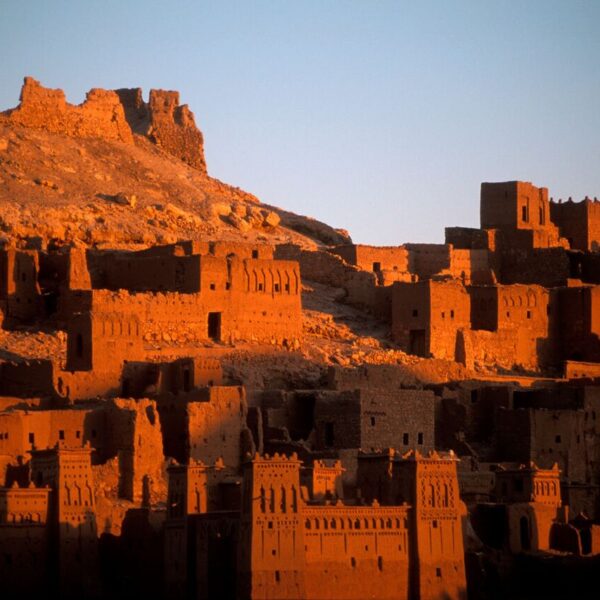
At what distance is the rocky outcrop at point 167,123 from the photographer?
4321 inches

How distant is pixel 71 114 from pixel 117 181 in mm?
4220

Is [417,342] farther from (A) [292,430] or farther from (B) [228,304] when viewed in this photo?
(A) [292,430]

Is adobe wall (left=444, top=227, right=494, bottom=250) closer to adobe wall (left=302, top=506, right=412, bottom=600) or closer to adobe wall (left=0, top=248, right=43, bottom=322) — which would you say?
adobe wall (left=0, top=248, right=43, bottom=322)

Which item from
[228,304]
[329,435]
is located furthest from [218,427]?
Result: [228,304]

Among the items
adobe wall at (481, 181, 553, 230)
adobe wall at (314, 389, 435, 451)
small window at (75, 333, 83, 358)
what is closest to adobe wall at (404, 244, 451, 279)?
adobe wall at (481, 181, 553, 230)

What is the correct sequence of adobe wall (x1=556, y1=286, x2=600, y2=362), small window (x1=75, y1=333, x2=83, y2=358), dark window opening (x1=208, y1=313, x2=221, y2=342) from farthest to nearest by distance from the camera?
adobe wall (x1=556, y1=286, x2=600, y2=362) → dark window opening (x1=208, y1=313, x2=221, y2=342) → small window (x1=75, y1=333, x2=83, y2=358)

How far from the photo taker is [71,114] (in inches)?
4141

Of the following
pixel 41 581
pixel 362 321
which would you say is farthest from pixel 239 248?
pixel 41 581

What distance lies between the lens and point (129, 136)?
352 feet

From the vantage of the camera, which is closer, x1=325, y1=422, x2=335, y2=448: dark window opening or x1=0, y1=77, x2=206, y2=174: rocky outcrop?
x1=325, y1=422, x2=335, y2=448: dark window opening

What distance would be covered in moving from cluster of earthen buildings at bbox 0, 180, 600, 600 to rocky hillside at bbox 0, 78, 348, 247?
3.56 m

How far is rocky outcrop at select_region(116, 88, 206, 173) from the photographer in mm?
109750

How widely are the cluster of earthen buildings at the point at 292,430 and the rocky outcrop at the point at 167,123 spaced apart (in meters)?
11.7

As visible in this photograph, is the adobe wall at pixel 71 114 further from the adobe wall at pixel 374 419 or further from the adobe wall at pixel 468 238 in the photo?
the adobe wall at pixel 374 419
